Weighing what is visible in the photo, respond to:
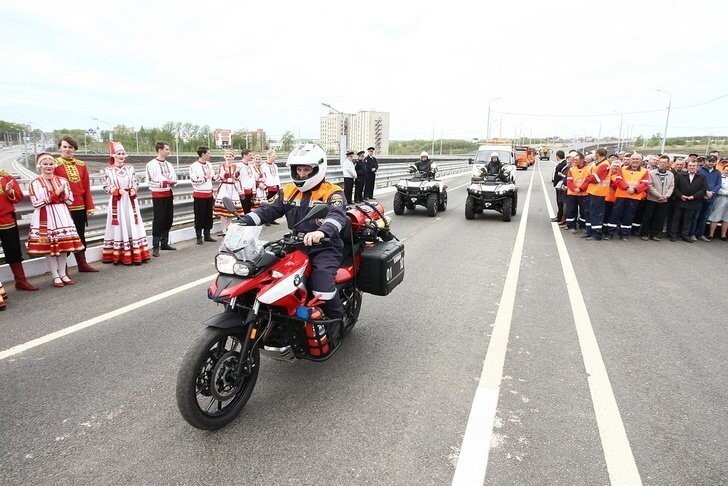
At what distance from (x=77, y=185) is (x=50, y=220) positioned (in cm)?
86

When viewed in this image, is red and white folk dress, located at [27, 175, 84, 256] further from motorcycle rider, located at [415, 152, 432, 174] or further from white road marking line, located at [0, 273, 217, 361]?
motorcycle rider, located at [415, 152, 432, 174]

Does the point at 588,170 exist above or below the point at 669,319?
above

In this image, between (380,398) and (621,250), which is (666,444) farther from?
(621,250)

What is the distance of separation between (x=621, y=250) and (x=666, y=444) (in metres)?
7.15

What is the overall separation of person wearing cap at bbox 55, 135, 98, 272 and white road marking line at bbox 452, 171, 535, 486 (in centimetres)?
589

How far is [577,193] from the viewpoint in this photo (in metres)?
10.9

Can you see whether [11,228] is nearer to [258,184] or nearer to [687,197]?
[258,184]

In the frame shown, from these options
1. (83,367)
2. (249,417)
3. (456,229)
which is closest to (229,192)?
(456,229)

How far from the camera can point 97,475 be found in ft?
8.35

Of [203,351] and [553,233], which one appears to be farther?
[553,233]

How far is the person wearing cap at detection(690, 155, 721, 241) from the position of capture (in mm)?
10211

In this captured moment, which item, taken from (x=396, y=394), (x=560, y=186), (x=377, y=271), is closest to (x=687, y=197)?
(x=560, y=186)

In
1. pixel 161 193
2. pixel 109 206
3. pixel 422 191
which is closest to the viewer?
pixel 109 206

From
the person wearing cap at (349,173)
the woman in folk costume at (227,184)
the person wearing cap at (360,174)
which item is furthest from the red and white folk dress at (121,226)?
the person wearing cap at (360,174)
